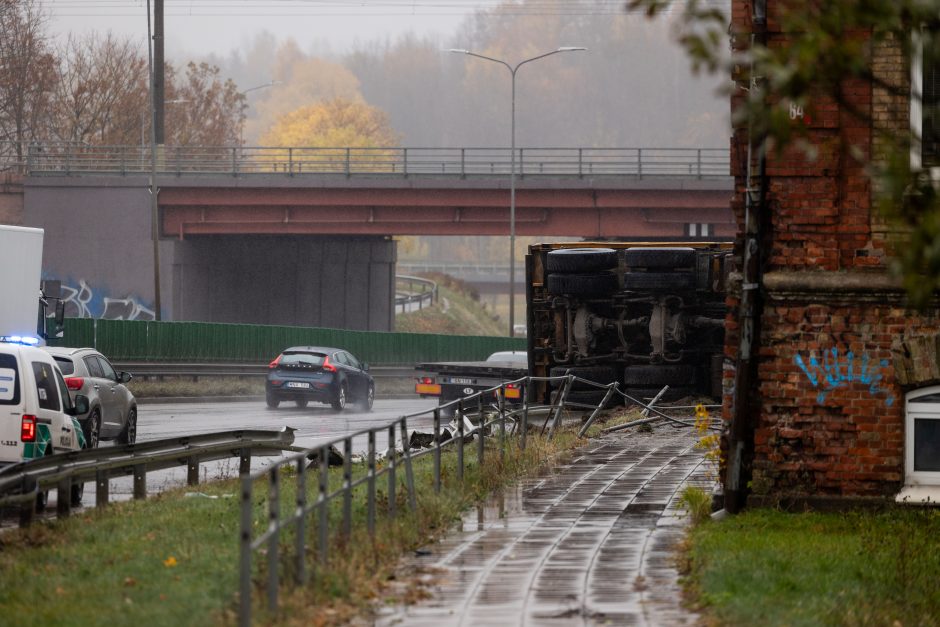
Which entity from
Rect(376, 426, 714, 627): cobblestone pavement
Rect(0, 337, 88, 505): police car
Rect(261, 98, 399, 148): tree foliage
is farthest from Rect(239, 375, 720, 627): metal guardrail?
Rect(261, 98, 399, 148): tree foliage

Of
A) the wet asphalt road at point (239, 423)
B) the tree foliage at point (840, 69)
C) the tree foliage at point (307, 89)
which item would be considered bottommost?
the wet asphalt road at point (239, 423)

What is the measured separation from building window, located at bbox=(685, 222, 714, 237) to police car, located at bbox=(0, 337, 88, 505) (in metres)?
44.8

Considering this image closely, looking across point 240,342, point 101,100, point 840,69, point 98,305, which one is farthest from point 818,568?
point 101,100

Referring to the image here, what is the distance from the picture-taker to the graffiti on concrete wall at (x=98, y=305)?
61.7 m

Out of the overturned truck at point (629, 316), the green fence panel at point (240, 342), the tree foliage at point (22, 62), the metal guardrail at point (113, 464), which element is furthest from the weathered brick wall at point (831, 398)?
the tree foliage at point (22, 62)

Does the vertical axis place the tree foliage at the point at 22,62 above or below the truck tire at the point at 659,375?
above

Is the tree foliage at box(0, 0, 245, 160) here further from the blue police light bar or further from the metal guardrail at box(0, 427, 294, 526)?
the metal guardrail at box(0, 427, 294, 526)

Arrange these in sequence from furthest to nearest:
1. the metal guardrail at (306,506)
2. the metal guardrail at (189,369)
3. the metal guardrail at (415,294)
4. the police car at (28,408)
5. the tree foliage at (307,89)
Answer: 1. the tree foliage at (307,89)
2. the metal guardrail at (415,294)
3. the metal guardrail at (189,369)
4. the police car at (28,408)
5. the metal guardrail at (306,506)

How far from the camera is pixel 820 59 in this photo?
6.42m

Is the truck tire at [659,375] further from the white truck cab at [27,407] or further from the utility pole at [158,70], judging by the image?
the utility pole at [158,70]

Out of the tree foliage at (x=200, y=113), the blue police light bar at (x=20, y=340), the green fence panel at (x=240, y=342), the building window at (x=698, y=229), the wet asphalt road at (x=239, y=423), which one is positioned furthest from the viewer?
the tree foliage at (x=200, y=113)

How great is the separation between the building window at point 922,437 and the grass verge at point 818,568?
0.38 m

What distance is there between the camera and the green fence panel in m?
46.6

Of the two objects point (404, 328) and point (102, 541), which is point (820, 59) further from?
point (404, 328)
